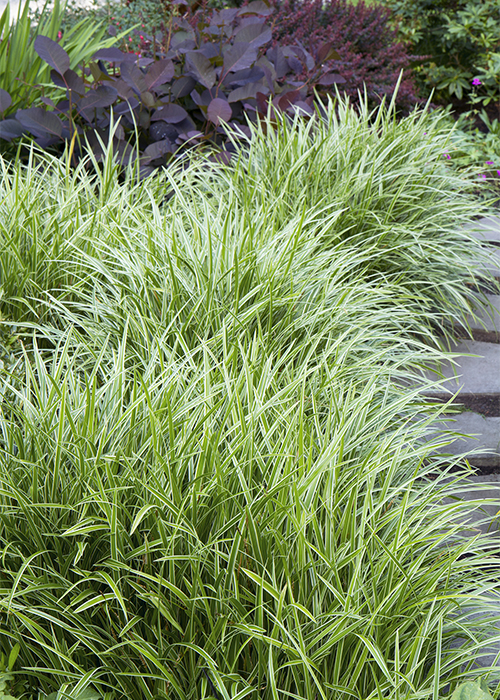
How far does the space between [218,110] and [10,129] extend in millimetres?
1166

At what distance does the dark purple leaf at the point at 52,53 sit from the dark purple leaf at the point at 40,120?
23cm

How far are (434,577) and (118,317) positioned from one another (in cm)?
136

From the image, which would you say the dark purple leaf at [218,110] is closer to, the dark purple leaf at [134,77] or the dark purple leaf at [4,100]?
the dark purple leaf at [134,77]

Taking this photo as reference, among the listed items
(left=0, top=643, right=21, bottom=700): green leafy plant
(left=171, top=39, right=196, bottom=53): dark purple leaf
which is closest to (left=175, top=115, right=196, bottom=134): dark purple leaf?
(left=171, top=39, right=196, bottom=53): dark purple leaf

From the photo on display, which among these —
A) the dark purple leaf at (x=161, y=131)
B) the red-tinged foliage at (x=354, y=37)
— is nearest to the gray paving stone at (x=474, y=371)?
the dark purple leaf at (x=161, y=131)

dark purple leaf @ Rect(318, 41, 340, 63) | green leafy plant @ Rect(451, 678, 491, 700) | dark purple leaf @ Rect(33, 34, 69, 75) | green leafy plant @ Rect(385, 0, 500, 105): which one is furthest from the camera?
green leafy plant @ Rect(385, 0, 500, 105)

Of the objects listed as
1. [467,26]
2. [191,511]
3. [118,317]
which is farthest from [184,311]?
[467,26]

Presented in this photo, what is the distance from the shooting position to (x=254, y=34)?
11.8ft

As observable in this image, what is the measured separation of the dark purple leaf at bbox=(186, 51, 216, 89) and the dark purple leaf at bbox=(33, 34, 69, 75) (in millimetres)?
750

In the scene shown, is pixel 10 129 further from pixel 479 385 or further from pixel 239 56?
pixel 479 385

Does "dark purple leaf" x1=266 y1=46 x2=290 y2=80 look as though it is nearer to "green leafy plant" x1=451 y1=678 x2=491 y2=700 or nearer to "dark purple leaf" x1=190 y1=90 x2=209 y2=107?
"dark purple leaf" x1=190 y1=90 x2=209 y2=107

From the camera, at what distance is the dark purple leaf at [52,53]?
9.60 ft

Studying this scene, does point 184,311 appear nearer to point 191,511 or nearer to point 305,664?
point 191,511

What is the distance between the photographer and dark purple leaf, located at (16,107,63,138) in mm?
3014
